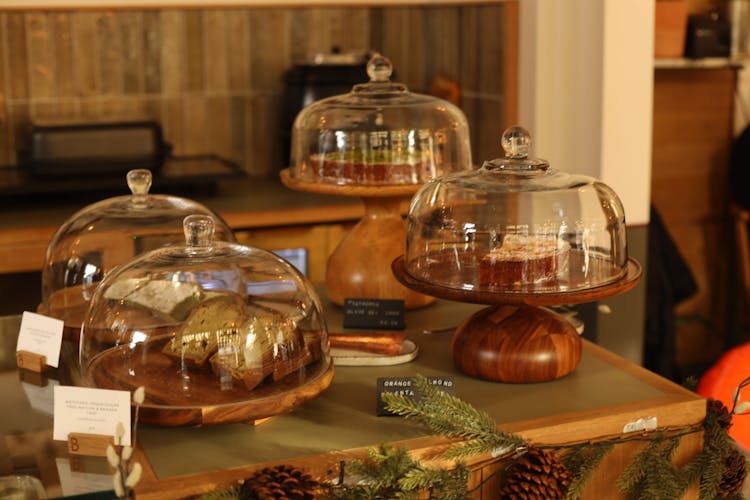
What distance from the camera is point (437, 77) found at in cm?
359

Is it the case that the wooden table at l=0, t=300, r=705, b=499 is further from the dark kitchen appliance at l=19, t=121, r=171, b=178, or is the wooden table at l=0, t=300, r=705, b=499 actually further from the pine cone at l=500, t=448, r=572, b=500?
the dark kitchen appliance at l=19, t=121, r=171, b=178

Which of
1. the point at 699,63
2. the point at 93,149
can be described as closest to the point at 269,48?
the point at 93,149

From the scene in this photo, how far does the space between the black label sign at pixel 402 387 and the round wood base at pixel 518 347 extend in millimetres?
106

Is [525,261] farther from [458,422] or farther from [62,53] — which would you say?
[62,53]

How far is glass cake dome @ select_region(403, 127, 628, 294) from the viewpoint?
144 cm

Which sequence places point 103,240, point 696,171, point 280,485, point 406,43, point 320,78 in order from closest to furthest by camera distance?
1. point 280,485
2. point 103,240
3. point 320,78
4. point 406,43
5. point 696,171

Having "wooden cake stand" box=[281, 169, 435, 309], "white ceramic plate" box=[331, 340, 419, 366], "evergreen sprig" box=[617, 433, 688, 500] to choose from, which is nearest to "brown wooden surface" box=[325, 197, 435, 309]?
"wooden cake stand" box=[281, 169, 435, 309]

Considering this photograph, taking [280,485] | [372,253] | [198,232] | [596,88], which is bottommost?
[280,485]

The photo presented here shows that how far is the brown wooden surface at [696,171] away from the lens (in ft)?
12.9

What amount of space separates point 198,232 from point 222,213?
1564 mm

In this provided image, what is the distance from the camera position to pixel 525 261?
1.43 metres

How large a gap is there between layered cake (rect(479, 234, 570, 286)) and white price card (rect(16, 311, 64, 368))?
0.61m

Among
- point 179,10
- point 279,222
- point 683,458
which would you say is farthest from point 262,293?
point 179,10

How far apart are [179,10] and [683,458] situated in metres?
2.49
